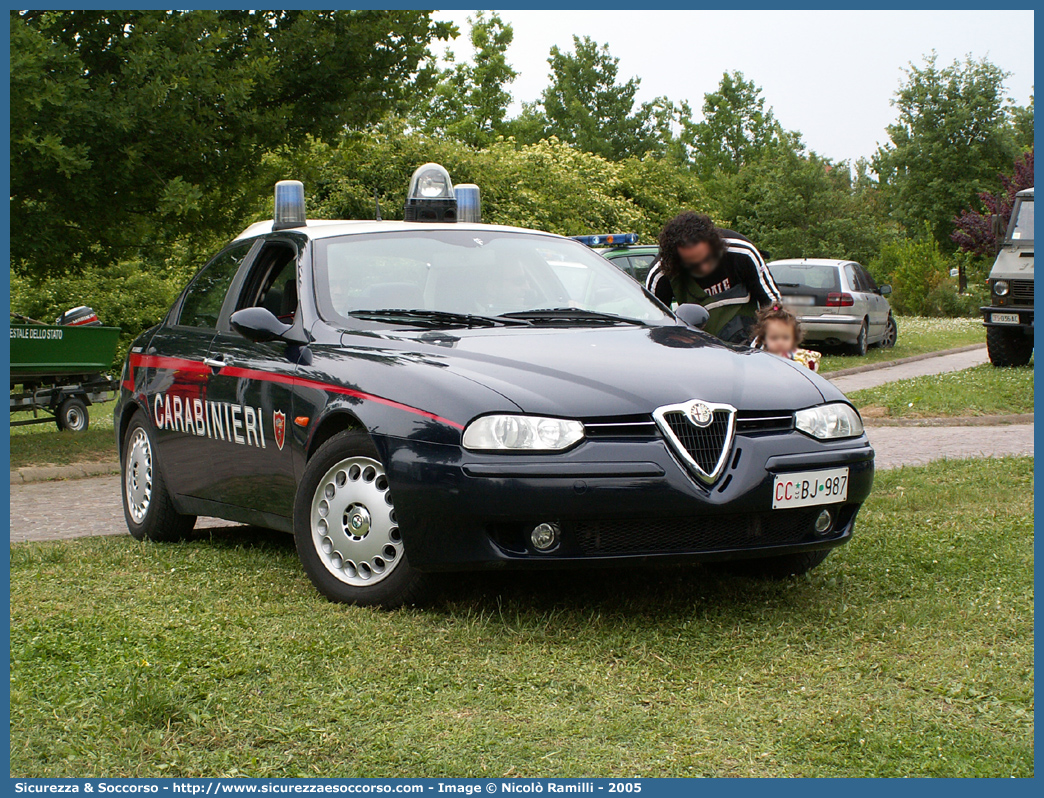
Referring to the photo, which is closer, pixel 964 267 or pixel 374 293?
pixel 374 293

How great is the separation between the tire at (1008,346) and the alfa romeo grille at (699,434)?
49.4 ft

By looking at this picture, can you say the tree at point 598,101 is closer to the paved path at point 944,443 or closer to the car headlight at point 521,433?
the paved path at point 944,443

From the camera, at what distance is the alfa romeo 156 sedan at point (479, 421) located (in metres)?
4.41

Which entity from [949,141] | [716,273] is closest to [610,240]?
[716,273]

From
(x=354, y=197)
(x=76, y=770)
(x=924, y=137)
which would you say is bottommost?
(x=76, y=770)

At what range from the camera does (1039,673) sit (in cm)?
397

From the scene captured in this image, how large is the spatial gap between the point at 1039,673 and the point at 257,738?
2.37m

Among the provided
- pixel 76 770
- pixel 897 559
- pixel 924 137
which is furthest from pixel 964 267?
pixel 76 770

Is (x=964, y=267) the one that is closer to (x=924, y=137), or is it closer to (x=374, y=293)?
(x=924, y=137)

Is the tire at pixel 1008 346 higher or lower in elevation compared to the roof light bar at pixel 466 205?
lower

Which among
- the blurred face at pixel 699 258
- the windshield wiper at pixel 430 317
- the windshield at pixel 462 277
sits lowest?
the windshield wiper at pixel 430 317

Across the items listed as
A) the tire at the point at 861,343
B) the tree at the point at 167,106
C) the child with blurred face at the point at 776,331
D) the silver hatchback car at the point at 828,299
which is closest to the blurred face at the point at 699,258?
the child with blurred face at the point at 776,331

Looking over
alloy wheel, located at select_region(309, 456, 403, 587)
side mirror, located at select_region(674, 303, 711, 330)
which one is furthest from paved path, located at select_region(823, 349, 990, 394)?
alloy wheel, located at select_region(309, 456, 403, 587)

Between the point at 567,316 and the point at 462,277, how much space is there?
53cm
